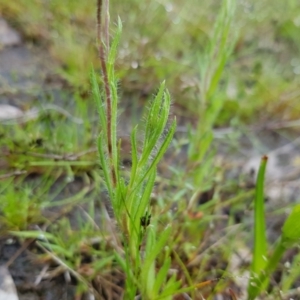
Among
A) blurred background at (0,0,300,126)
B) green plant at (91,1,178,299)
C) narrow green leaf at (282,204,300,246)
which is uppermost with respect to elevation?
blurred background at (0,0,300,126)

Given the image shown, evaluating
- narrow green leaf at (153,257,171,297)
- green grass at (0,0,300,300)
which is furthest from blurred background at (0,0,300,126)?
narrow green leaf at (153,257,171,297)

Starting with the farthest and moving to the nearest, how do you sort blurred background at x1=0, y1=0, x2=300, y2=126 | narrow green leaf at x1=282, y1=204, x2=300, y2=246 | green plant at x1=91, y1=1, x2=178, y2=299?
blurred background at x1=0, y1=0, x2=300, y2=126 < narrow green leaf at x1=282, y1=204, x2=300, y2=246 < green plant at x1=91, y1=1, x2=178, y2=299

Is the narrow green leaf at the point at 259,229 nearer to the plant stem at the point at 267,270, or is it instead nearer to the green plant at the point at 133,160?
the plant stem at the point at 267,270

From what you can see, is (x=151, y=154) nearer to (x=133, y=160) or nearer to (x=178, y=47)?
(x=133, y=160)

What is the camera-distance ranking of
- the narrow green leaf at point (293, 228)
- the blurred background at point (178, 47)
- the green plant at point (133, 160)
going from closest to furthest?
1. the green plant at point (133, 160)
2. the narrow green leaf at point (293, 228)
3. the blurred background at point (178, 47)

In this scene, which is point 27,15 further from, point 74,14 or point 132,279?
point 132,279

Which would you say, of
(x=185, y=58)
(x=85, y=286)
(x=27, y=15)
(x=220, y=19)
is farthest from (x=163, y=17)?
(x=85, y=286)

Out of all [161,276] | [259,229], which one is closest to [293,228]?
[259,229]

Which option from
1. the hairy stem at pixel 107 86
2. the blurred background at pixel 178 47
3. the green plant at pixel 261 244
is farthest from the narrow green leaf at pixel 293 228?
the blurred background at pixel 178 47

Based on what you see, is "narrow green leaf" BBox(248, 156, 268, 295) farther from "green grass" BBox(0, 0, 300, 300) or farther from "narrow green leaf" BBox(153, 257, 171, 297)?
"narrow green leaf" BBox(153, 257, 171, 297)
